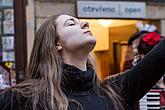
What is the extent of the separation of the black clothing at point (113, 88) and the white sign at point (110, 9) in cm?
590

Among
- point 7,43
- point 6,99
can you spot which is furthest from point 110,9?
point 6,99

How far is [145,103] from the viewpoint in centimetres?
374

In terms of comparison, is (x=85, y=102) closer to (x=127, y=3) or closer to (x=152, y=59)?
(x=152, y=59)

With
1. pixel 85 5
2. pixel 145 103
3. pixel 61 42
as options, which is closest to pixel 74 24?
pixel 61 42

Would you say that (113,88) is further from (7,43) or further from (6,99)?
(7,43)

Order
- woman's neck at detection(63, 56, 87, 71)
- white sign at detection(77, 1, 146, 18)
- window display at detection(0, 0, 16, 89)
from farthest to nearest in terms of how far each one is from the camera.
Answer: white sign at detection(77, 1, 146, 18), window display at detection(0, 0, 16, 89), woman's neck at detection(63, 56, 87, 71)

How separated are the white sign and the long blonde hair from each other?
5.80m

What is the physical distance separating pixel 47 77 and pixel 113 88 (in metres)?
0.31

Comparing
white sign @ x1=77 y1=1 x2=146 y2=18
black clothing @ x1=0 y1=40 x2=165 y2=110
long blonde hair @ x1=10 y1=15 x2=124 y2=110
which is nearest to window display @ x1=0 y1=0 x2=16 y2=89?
white sign @ x1=77 y1=1 x2=146 y2=18

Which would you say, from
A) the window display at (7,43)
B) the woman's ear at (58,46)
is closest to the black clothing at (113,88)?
the woman's ear at (58,46)

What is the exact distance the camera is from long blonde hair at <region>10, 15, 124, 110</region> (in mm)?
2268

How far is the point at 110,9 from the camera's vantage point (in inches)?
336

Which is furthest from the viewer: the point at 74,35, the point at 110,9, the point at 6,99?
the point at 110,9

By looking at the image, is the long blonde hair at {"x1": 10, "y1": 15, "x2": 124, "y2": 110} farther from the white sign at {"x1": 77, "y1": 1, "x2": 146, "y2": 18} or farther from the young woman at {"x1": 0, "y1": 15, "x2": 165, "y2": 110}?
the white sign at {"x1": 77, "y1": 1, "x2": 146, "y2": 18}
